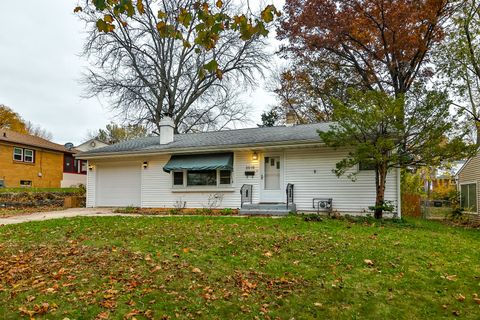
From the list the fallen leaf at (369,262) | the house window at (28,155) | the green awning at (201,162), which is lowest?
the fallen leaf at (369,262)

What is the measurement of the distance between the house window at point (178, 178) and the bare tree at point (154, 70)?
9.66m

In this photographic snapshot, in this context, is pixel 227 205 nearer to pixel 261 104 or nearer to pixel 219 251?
pixel 219 251

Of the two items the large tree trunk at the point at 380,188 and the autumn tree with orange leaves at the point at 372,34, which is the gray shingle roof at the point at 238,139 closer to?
the large tree trunk at the point at 380,188

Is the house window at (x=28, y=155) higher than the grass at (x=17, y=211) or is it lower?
higher

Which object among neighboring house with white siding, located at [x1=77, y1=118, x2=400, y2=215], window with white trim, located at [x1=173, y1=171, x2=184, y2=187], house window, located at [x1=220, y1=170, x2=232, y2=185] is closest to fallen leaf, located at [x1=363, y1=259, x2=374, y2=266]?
A: neighboring house with white siding, located at [x1=77, y1=118, x2=400, y2=215]

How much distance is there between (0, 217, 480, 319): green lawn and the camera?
4023 mm

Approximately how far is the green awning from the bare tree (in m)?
9.77

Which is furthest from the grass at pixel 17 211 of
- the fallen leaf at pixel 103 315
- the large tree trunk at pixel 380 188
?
the large tree trunk at pixel 380 188

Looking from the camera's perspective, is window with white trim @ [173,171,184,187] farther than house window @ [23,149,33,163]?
No

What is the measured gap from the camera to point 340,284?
15.8 ft

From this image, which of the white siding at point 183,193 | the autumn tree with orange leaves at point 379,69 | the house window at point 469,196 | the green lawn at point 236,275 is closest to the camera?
the green lawn at point 236,275

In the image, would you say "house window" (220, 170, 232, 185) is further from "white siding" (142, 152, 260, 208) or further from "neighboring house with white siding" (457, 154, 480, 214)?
"neighboring house with white siding" (457, 154, 480, 214)

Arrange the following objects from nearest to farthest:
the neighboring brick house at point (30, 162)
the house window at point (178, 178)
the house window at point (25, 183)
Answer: the house window at point (178, 178) → the neighboring brick house at point (30, 162) → the house window at point (25, 183)

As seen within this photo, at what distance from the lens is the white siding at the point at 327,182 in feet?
39.0
